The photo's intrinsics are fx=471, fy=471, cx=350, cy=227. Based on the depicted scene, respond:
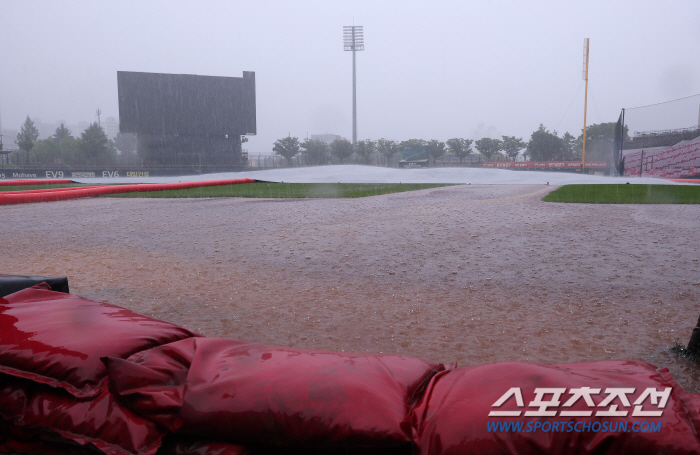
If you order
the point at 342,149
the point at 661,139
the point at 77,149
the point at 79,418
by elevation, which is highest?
the point at 77,149

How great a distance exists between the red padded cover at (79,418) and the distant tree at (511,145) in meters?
39.5

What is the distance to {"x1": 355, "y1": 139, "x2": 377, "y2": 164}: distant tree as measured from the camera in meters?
37.8

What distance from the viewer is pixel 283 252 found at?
3.56 m

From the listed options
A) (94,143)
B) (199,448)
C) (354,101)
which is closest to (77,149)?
(94,143)

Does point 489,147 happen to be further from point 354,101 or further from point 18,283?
point 18,283

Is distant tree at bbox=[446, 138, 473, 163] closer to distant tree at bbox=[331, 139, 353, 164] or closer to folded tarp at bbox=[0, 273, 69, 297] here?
distant tree at bbox=[331, 139, 353, 164]

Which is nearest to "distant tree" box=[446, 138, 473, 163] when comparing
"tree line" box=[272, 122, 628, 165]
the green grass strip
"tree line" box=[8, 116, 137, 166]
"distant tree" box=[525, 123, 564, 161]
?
"tree line" box=[272, 122, 628, 165]

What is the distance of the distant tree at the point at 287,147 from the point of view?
40094 millimetres

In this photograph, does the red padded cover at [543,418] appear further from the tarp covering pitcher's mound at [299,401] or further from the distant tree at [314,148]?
the distant tree at [314,148]

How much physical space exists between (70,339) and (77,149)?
1868 inches

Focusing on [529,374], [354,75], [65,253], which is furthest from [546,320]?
[354,75]

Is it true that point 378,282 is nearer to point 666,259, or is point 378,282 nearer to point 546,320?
point 546,320

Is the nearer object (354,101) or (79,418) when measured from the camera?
(79,418)

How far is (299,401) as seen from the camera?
87cm
